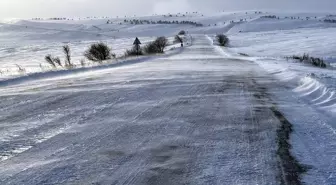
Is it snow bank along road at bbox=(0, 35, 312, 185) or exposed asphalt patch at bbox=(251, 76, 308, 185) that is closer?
exposed asphalt patch at bbox=(251, 76, 308, 185)

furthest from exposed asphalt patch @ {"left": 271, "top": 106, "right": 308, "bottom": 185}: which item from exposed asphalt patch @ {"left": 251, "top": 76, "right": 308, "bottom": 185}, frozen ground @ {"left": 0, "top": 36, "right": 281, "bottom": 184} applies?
frozen ground @ {"left": 0, "top": 36, "right": 281, "bottom": 184}

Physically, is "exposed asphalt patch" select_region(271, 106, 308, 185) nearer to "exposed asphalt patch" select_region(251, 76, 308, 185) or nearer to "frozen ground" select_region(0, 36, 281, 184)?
"exposed asphalt patch" select_region(251, 76, 308, 185)

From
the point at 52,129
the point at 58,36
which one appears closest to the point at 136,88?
the point at 52,129

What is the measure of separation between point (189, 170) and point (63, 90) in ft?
23.6

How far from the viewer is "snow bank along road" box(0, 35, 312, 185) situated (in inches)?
195

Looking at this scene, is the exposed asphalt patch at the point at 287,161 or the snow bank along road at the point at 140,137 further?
the snow bank along road at the point at 140,137

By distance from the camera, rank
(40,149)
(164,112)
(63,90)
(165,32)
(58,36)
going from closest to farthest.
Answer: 1. (40,149)
2. (164,112)
3. (63,90)
4. (58,36)
5. (165,32)

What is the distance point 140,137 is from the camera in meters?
6.52

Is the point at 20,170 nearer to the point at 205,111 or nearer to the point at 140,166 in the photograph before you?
the point at 140,166

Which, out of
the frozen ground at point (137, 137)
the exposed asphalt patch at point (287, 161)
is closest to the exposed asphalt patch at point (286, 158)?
the exposed asphalt patch at point (287, 161)

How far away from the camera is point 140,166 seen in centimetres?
524

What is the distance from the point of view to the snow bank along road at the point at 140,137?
16.3 feet

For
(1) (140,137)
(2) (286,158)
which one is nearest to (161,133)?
(1) (140,137)

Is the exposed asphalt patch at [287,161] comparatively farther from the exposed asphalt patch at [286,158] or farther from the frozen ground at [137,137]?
the frozen ground at [137,137]
